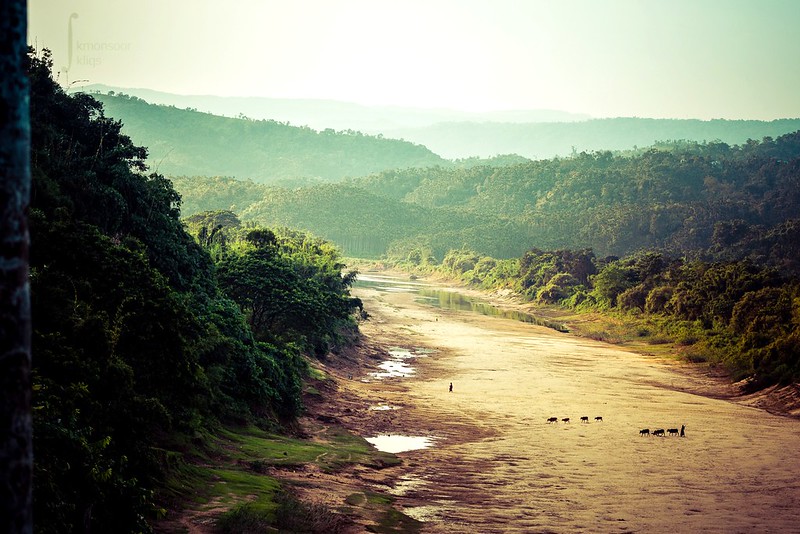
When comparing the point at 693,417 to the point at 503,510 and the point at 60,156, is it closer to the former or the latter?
the point at 503,510

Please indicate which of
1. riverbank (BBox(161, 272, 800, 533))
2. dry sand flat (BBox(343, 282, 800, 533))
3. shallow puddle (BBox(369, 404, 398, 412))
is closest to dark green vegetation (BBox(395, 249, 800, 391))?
riverbank (BBox(161, 272, 800, 533))

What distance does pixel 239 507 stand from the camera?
660 inches

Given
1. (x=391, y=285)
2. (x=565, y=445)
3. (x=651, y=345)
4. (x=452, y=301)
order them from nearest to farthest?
1. (x=565, y=445)
2. (x=651, y=345)
3. (x=452, y=301)
4. (x=391, y=285)

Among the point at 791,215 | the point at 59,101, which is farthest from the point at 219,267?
the point at 791,215

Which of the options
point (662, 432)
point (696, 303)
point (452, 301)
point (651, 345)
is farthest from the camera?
point (452, 301)

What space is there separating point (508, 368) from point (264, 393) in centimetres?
2756

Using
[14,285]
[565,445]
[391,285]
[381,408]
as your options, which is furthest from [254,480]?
[391,285]

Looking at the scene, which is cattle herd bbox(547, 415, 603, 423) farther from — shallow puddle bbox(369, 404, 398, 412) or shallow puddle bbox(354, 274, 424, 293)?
shallow puddle bbox(354, 274, 424, 293)

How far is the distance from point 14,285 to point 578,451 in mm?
27028

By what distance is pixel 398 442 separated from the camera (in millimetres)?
30281

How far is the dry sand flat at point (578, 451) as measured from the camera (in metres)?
21.3

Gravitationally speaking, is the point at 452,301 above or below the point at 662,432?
below

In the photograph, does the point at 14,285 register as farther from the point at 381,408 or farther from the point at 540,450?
the point at 381,408

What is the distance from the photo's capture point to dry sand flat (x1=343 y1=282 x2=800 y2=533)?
21281mm
